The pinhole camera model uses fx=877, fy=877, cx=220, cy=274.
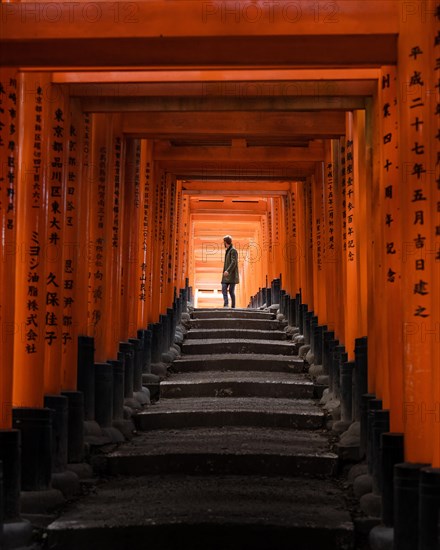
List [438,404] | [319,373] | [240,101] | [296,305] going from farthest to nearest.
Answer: [296,305], [319,373], [240,101], [438,404]

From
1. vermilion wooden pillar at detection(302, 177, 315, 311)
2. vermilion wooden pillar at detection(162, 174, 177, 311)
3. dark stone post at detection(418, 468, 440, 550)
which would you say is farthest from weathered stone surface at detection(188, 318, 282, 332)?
dark stone post at detection(418, 468, 440, 550)

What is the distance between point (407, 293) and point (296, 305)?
7.94 m

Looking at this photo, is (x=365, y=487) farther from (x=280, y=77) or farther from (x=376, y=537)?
(x=280, y=77)

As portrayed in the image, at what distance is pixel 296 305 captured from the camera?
41.5 ft

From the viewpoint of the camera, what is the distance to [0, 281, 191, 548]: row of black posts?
17.2ft

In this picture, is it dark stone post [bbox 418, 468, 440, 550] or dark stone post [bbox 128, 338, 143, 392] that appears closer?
dark stone post [bbox 418, 468, 440, 550]

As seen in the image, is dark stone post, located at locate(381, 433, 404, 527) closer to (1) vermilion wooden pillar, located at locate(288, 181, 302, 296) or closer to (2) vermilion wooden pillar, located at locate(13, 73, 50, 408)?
(2) vermilion wooden pillar, located at locate(13, 73, 50, 408)

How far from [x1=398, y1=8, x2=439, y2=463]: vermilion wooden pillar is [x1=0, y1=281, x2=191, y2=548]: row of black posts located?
89.3 inches

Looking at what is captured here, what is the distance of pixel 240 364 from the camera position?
410 inches

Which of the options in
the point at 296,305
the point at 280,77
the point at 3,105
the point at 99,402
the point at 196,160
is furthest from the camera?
the point at 296,305

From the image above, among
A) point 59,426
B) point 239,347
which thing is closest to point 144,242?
point 239,347

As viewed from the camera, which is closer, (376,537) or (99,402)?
(376,537)

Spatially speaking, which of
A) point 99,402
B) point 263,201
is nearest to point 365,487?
point 99,402

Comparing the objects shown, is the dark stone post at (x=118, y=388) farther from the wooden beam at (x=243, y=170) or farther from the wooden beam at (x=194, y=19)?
the wooden beam at (x=194, y=19)
